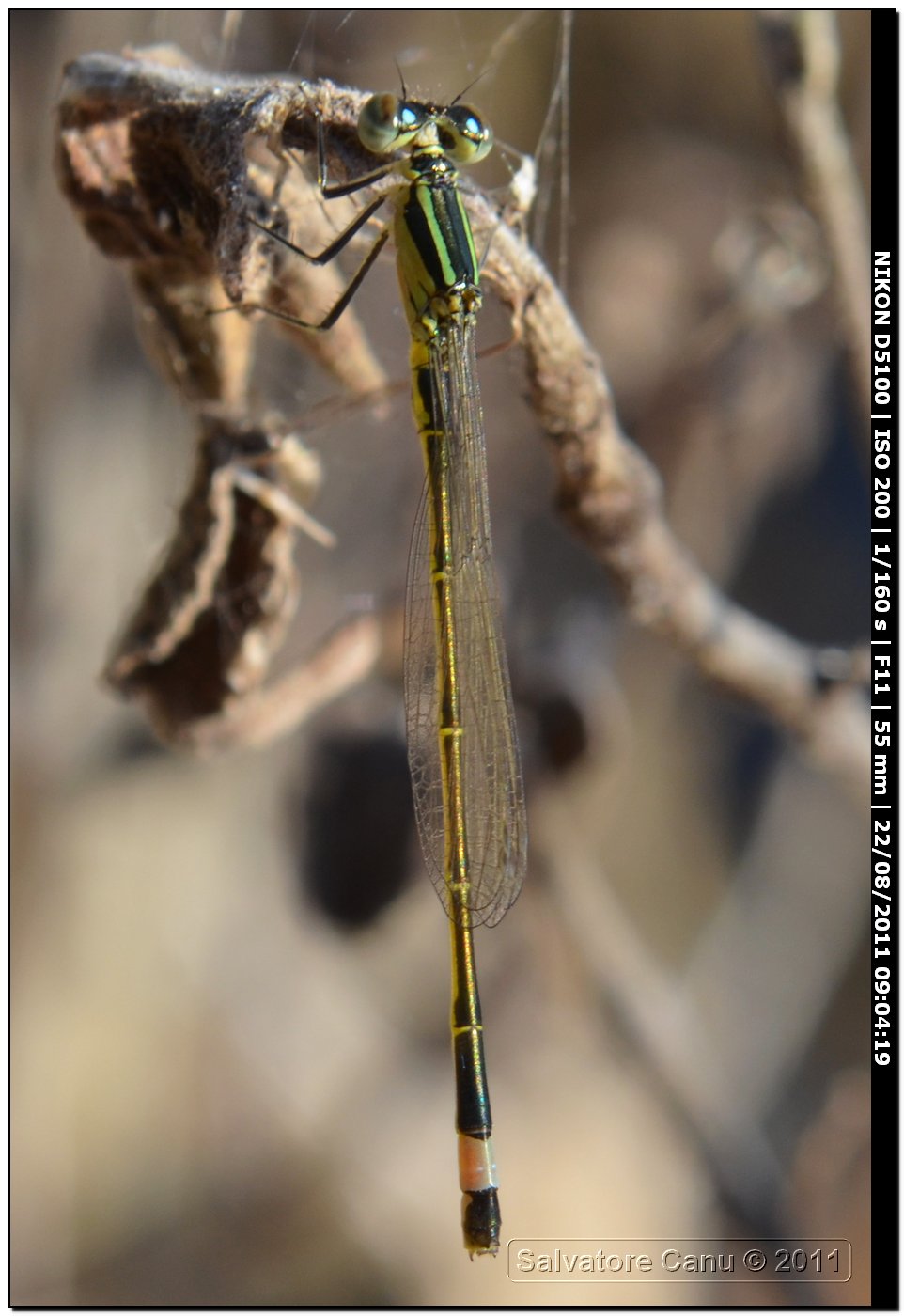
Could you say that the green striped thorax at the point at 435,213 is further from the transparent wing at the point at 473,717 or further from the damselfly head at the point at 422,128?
the transparent wing at the point at 473,717

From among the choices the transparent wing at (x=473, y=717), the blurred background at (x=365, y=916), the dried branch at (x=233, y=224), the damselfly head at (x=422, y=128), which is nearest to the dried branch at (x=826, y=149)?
the blurred background at (x=365, y=916)

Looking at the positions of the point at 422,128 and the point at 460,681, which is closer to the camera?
the point at 422,128

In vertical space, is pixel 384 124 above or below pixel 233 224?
above

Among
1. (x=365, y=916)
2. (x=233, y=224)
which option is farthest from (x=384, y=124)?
(x=365, y=916)

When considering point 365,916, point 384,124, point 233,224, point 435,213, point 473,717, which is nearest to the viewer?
point 233,224

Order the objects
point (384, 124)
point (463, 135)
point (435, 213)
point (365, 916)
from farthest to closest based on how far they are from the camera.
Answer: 1. point (365, 916)
2. point (463, 135)
3. point (435, 213)
4. point (384, 124)

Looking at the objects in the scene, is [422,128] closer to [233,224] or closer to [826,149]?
[233,224]

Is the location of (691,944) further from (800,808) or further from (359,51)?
(359,51)
